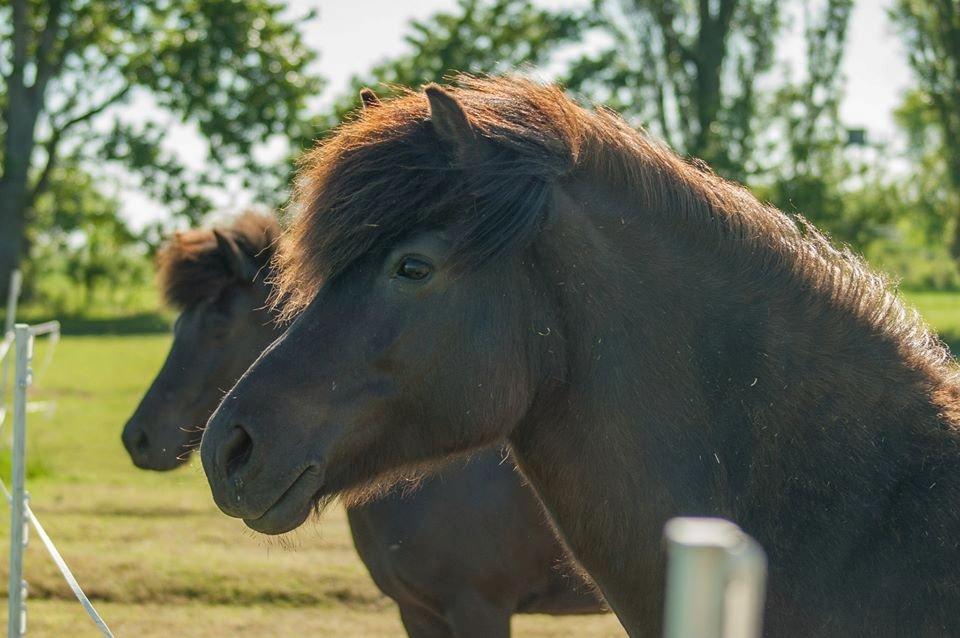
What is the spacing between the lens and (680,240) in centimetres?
241

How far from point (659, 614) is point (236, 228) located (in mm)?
3713

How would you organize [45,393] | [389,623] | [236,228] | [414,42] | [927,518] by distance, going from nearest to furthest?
1. [927,518]
2. [236,228]
3. [389,623]
4. [45,393]
5. [414,42]

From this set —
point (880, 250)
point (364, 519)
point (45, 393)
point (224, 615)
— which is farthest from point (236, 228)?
point (880, 250)

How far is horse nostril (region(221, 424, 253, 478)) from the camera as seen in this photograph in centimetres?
230

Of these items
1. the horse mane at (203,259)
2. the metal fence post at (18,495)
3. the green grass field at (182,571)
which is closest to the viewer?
the metal fence post at (18,495)

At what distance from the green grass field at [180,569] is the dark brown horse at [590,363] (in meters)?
0.67

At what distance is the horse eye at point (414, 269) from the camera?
236 cm

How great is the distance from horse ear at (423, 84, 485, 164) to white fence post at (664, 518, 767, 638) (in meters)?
1.51

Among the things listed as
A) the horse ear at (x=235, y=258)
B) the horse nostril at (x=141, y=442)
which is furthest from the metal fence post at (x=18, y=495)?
the horse ear at (x=235, y=258)

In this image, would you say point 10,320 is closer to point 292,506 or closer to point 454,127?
point 292,506

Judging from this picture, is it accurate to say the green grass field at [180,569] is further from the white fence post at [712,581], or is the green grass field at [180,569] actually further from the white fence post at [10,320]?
the white fence post at [712,581]

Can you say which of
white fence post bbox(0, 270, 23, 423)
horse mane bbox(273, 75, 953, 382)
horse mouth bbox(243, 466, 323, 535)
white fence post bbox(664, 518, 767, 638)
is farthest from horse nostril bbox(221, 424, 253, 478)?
white fence post bbox(0, 270, 23, 423)

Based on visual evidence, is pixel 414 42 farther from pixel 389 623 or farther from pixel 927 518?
pixel 927 518

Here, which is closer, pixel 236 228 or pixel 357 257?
pixel 357 257
